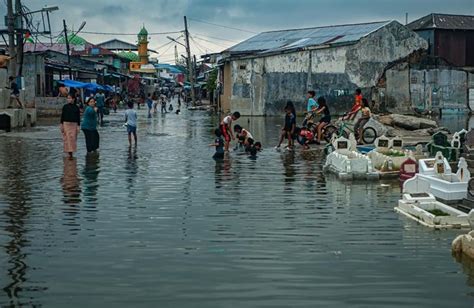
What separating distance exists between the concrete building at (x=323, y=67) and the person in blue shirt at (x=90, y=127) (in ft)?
82.9

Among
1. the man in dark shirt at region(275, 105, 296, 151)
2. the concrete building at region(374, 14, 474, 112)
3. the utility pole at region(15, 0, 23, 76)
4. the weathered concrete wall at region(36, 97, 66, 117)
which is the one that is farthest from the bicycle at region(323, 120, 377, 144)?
the weathered concrete wall at region(36, 97, 66, 117)

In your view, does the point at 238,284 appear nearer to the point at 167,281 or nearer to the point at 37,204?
the point at 167,281

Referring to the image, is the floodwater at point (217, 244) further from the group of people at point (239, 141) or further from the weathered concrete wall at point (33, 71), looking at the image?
the weathered concrete wall at point (33, 71)

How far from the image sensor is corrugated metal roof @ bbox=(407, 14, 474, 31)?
165 feet

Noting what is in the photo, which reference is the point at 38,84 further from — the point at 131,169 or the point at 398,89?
the point at 131,169

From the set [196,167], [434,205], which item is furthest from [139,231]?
[196,167]

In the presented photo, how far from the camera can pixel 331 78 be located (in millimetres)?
42844

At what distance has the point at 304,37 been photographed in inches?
1941

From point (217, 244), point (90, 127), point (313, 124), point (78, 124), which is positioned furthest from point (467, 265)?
point (313, 124)

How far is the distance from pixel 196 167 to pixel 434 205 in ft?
23.7

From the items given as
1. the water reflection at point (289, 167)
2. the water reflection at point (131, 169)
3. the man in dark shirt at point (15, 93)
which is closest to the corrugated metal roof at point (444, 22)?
the man in dark shirt at point (15, 93)

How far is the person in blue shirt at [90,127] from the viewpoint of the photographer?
18906mm

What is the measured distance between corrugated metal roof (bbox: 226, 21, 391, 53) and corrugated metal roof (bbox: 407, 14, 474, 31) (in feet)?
21.8

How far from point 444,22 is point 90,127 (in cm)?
3757
